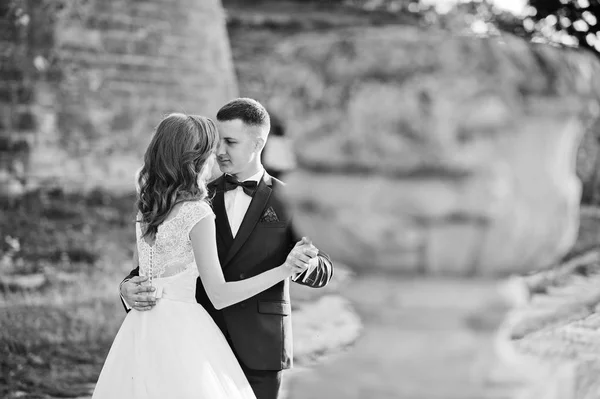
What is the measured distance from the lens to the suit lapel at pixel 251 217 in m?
2.35

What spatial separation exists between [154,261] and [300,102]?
1.02 meters

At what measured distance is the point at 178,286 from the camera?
8.15 feet

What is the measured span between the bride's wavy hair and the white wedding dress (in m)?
0.05

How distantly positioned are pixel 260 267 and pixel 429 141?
93 cm

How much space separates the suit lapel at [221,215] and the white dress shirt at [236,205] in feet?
0.04

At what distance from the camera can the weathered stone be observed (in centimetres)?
157

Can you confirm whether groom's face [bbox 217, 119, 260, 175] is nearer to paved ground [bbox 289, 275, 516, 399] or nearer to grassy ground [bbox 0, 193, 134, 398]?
paved ground [bbox 289, 275, 516, 399]

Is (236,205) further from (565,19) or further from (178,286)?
(565,19)

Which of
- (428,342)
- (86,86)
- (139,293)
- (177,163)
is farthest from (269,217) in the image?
(86,86)

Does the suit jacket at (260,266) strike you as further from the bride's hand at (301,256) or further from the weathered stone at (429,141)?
the weathered stone at (429,141)

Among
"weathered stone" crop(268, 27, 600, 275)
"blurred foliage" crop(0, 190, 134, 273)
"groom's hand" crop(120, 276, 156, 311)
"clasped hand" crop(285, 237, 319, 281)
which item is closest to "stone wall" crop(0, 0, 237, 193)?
"blurred foliage" crop(0, 190, 134, 273)

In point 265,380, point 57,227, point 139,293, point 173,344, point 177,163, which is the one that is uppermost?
point 57,227

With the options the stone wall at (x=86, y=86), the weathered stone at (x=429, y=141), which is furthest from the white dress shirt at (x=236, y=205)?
the stone wall at (x=86, y=86)

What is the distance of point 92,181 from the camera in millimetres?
7844
